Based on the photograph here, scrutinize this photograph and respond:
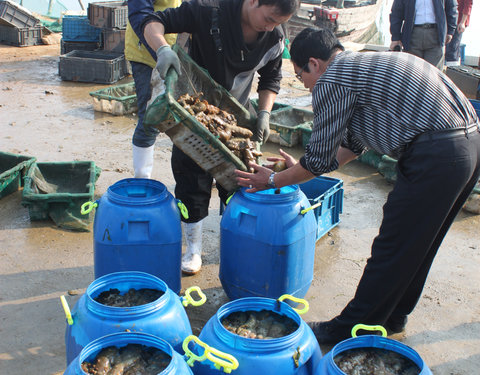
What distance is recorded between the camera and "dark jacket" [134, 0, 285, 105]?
3.06m

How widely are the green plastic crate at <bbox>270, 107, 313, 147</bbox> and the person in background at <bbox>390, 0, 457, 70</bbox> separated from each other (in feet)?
4.58

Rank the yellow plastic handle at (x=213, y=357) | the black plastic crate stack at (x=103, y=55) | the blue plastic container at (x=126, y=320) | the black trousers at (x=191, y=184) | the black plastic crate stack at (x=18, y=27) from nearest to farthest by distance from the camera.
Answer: the yellow plastic handle at (x=213, y=357)
the blue plastic container at (x=126, y=320)
the black trousers at (x=191, y=184)
the black plastic crate stack at (x=103, y=55)
the black plastic crate stack at (x=18, y=27)

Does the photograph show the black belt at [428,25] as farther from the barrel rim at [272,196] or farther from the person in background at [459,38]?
the barrel rim at [272,196]

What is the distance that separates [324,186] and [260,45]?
1.45m

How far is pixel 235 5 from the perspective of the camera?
304 centimetres

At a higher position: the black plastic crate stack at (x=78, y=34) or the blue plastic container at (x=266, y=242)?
the black plastic crate stack at (x=78, y=34)

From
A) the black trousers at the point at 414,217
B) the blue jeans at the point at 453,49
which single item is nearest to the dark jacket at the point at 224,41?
the black trousers at the point at 414,217

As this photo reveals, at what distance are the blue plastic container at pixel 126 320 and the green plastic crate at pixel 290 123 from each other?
3.94 metres

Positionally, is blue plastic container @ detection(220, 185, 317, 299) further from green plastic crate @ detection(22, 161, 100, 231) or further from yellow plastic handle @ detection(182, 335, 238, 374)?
green plastic crate @ detection(22, 161, 100, 231)

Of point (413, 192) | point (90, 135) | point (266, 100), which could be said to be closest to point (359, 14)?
point (90, 135)

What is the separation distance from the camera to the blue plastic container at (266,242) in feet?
9.11

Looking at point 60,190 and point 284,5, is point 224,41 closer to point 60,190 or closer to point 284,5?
point 284,5

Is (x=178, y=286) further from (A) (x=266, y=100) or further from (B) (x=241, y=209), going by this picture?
(A) (x=266, y=100)

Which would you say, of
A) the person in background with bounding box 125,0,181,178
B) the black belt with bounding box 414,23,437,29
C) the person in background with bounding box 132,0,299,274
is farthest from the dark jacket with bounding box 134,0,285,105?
the black belt with bounding box 414,23,437,29
